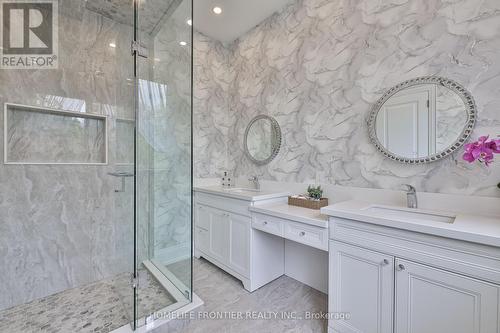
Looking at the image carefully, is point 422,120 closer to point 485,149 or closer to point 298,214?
point 485,149

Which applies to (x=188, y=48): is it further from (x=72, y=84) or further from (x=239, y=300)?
(x=239, y=300)

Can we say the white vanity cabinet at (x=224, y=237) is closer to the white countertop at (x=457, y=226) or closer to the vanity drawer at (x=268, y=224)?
the vanity drawer at (x=268, y=224)

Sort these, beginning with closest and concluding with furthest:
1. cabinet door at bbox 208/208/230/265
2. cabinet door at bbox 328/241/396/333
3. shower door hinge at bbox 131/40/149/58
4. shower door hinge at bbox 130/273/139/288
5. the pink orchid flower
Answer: the pink orchid flower → cabinet door at bbox 328/241/396/333 → shower door hinge at bbox 130/273/139/288 → shower door hinge at bbox 131/40/149/58 → cabinet door at bbox 208/208/230/265

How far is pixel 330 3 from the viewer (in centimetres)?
202

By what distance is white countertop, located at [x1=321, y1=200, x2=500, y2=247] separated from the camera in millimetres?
937

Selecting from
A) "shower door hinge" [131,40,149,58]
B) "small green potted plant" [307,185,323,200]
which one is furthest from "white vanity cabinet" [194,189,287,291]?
"shower door hinge" [131,40,149,58]

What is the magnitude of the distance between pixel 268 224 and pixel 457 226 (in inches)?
47.4

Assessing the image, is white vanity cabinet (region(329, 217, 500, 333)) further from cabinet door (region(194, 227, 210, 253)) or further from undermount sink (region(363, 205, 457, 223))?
cabinet door (region(194, 227, 210, 253))

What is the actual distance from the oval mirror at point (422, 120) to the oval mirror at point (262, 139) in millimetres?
1016

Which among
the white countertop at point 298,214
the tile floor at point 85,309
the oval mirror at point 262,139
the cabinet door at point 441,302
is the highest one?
the oval mirror at point 262,139

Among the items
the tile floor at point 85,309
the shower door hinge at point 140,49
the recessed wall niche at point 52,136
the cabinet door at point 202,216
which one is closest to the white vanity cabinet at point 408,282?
the tile floor at point 85,309

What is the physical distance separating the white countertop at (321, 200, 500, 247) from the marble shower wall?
1.79 meters

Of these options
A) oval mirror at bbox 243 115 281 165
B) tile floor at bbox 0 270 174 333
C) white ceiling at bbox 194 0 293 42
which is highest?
white ceiling at bbox 194 0 293 42

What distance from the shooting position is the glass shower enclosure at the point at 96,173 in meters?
1.78
